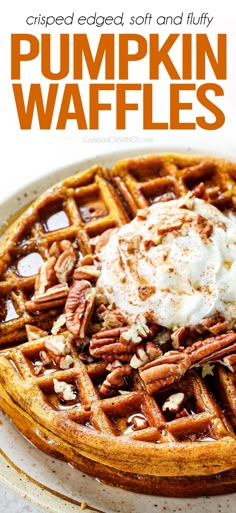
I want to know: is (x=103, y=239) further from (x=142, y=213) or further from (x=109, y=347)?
(x=109, y=347)

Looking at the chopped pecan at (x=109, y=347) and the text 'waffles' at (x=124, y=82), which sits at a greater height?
the text 'waffles' at (x=124, y=82)

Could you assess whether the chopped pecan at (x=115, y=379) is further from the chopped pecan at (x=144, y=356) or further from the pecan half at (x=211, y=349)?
the pecan half at (x=211, y=349)

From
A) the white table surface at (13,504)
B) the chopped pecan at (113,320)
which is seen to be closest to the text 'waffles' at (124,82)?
the chopped pecan at (113,320)

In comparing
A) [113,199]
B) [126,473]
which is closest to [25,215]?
[113,199]

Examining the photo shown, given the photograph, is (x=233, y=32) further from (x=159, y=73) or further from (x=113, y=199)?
(x=113, y=199)

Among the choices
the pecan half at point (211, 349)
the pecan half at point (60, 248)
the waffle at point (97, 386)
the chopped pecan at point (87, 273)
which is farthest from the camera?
the pecan half at point (60, 248)

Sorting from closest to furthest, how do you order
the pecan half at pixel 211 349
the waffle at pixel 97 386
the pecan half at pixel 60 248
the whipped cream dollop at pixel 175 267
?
the waffle at pixel 97 386 → the pecan half at pixel 211 349 → the whipped cream dollop at pixel 175 267 → the pecan half at pixel 60 248

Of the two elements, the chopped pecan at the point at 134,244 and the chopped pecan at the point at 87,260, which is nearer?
the chopped pecan at the point at 134,244

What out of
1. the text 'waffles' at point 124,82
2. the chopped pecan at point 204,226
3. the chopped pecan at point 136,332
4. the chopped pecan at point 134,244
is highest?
the text 'waffles' at point 124,82
